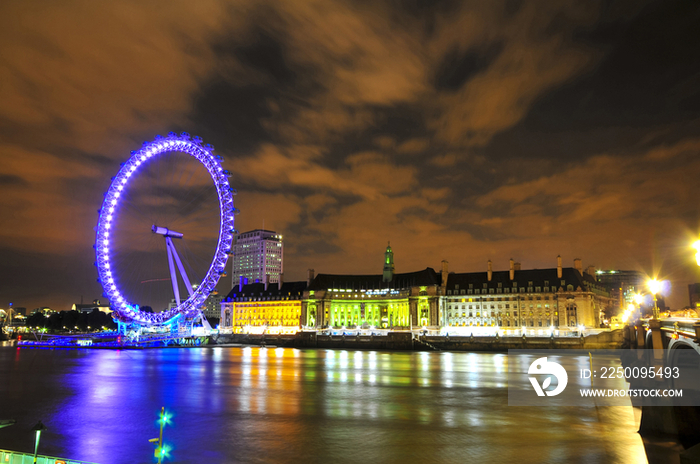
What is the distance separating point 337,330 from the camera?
157750 millimetres

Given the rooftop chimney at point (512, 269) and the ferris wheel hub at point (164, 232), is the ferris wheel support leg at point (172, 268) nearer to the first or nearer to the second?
the ferris wheel hub at point (164, 232)

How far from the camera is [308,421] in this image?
3675 cm

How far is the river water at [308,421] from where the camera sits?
1132 inches

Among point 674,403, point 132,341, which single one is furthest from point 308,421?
point 132,341

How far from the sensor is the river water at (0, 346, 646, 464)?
2875 centimetres

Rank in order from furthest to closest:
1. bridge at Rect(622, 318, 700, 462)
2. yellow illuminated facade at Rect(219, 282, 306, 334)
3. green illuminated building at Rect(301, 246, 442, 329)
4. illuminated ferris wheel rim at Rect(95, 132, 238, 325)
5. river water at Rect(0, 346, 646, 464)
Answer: yellow illuminated facade at Rect(219, 282, 306, 334) → green illuminated building at Rect(301, 246, 442, 329) → illuminated ferris wheel rim at Rect(95, 132, 238, 325) → bridge at Rect(622, 318, 700, 462) → river water at Rect(0, 346, 646, 464)

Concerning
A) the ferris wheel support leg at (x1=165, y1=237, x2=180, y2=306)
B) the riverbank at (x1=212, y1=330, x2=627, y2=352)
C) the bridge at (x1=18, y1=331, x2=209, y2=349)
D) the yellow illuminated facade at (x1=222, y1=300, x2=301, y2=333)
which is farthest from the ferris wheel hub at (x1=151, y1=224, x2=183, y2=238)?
the yellow illuminated facade at (x1=222, y1=300, x2=301, y2=333)

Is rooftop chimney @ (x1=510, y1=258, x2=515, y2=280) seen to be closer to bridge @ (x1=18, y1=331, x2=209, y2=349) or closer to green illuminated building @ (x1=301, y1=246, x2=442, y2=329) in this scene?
green illuminated building @ (x1=301, y1=246, x2=442, y2=329)

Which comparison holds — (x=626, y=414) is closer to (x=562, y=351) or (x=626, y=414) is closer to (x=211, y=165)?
(x=562, y=351)

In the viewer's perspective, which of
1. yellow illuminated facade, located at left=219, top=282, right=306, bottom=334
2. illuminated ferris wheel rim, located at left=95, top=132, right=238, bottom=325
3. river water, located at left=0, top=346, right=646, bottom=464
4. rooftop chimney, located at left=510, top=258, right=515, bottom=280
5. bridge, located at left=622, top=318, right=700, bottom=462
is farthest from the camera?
yellow illuminated facade, located at left=219, top=282, right=306, bottom=334

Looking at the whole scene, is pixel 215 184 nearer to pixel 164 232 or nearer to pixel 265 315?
pixel 164 232

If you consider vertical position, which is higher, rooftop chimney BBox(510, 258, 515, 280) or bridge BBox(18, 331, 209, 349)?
rooftop chimney BBox(510, 258, 515, 280)

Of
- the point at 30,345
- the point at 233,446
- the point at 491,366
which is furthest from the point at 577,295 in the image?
the point at 30,345

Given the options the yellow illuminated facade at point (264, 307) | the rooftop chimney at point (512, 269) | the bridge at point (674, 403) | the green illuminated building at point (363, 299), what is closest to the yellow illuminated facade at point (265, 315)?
the yellow illuminated facade at point (264, 307)
